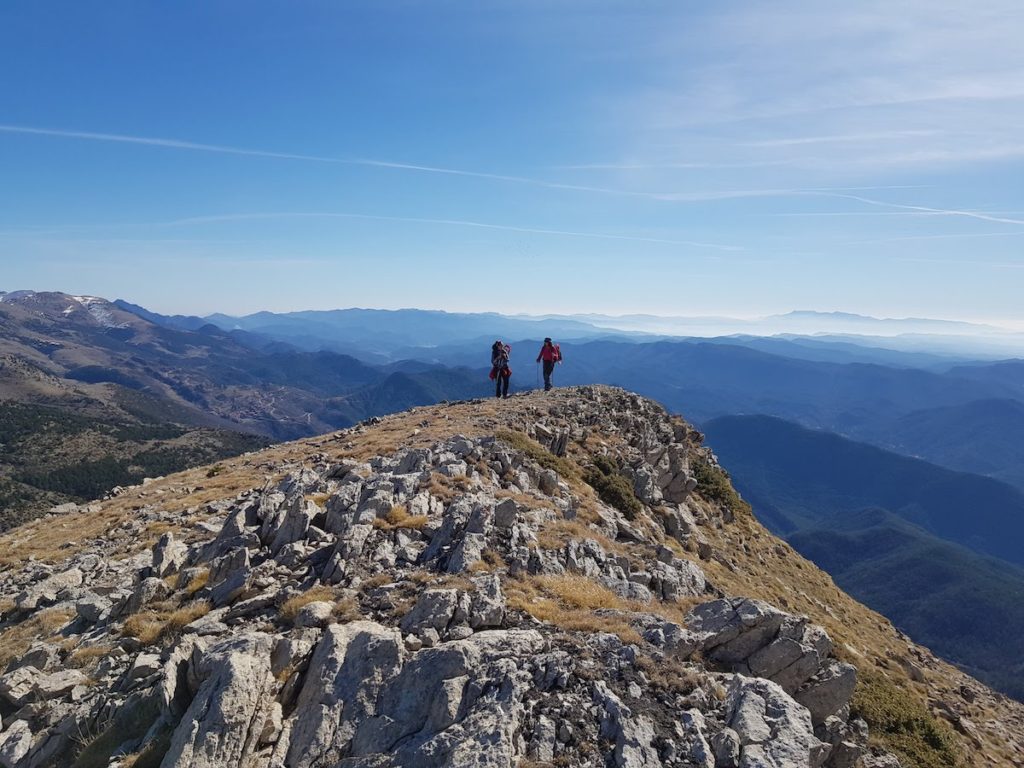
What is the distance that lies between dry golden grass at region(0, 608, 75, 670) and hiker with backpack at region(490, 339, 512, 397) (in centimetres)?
2724

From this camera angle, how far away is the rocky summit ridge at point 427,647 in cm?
932

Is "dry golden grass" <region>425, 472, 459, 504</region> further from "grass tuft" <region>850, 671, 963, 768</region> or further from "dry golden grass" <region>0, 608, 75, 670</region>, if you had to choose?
"grass tuft" <region>850, 671, 963, 768</region>

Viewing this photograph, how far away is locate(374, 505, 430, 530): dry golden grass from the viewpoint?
17.0 meters

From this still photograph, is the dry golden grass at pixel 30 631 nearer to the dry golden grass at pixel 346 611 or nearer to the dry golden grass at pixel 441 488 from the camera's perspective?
the dry golden grass at pixel 346 611

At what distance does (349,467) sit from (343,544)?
9107 mm

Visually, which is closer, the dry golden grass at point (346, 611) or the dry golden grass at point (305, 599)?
the dry golden grass at point (346, 611)

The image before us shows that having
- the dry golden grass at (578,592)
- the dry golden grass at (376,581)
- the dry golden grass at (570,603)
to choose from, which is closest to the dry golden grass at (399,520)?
the dry golden grass at (376,581)

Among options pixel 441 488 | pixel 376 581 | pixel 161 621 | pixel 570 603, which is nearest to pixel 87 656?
pixel 161 621

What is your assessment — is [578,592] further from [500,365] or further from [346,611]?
[500,365]

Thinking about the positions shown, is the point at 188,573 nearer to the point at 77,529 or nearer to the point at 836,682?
the point at 77,529

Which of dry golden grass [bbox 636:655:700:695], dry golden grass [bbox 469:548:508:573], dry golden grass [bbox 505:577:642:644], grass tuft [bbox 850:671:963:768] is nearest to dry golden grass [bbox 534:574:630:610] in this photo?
dry golden grass [bbox 505:577:642:644]

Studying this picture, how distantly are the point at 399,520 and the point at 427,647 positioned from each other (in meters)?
6.99

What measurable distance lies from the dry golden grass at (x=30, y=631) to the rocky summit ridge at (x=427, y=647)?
0.07m

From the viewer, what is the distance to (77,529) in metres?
26.1
